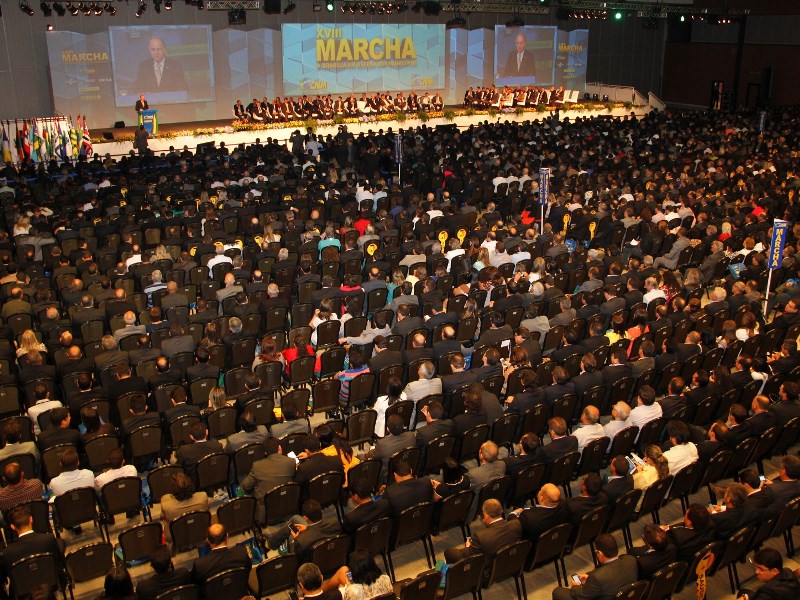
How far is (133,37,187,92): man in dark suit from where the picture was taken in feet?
103

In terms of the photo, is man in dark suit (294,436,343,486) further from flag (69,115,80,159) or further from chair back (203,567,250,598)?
flag (69,115,80,159)

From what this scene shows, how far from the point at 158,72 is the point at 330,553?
29.1 meters

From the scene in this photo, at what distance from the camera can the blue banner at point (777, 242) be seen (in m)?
12.8

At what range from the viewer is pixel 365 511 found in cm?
715

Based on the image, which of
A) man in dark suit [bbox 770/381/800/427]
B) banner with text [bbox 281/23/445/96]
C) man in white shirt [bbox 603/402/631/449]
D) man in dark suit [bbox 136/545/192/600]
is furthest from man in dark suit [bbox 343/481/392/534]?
banner with text [bbox 281/23/445/96]

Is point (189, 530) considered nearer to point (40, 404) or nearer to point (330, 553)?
point (330, 553)

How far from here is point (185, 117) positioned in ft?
109

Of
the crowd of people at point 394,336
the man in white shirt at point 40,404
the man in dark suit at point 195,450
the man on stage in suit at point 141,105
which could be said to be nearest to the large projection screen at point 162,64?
the man on stage in suit at point 141,105

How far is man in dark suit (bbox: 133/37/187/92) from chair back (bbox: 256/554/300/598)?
94.2 ft

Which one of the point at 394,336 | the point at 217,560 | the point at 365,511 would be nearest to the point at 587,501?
the point at 365,511

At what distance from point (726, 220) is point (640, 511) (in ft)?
35.9

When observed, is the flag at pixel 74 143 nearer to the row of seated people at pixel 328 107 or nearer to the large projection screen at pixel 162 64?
the large projection screen at pixel 162 64

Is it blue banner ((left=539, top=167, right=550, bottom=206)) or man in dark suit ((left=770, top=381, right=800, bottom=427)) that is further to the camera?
blue banner ((left=539, top=167, right=550, bottom=206))

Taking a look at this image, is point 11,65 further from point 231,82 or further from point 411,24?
point 411,24
